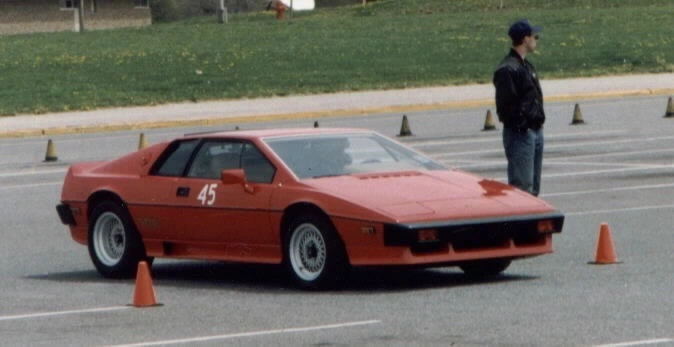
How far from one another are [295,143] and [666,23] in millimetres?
46393

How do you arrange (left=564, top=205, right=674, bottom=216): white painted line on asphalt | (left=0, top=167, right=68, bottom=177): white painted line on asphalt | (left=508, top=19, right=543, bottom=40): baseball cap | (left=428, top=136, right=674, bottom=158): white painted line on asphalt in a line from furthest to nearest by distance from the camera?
1. (left=428, top=136, right=674, bottom=158): white painted line on asphalt
2. (left=0, top=167, right=68, bottom=177): white painted line on asphalt
3. (left=564, top=205, right=674, bottom=216): white painted line on asphalt
4. (left=508, top=19, right=543, bottom=40): baseball cap

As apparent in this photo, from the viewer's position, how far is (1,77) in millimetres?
45750

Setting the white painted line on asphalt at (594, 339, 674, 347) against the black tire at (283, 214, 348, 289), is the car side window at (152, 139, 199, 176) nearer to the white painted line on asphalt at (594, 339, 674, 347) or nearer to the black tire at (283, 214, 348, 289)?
the black tire at (283, 214, 348, 289)

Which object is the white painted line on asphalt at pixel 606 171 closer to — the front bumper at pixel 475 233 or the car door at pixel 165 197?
the car door at pixel 165 197

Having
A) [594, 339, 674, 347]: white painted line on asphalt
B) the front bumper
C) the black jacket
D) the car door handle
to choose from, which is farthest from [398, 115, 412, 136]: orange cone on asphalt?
[594, 339, 674, 347]: white painted line on asphalt

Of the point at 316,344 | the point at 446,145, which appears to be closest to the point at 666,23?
the point at 446,145

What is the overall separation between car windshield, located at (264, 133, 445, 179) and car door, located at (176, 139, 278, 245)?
21 centimetres

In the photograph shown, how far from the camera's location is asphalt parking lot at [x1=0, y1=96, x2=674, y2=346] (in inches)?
401

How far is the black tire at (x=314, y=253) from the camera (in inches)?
480

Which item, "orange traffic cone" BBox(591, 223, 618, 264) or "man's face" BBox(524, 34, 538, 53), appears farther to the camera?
"man's face" BBox(524, 34, 538, 53)

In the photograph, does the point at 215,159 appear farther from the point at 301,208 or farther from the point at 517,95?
the point at 517,95

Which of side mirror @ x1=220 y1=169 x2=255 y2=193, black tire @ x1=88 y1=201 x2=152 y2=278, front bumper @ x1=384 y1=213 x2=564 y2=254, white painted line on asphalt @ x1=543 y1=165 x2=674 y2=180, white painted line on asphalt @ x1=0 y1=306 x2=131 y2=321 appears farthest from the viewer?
white painted line on asphalt @ x1=543 y1=165 x2=674 y2=180

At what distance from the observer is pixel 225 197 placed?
13023mm

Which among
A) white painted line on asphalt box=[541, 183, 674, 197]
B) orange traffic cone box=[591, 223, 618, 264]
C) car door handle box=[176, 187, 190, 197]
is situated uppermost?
car door handle box=[176, 187, 190, 197]
